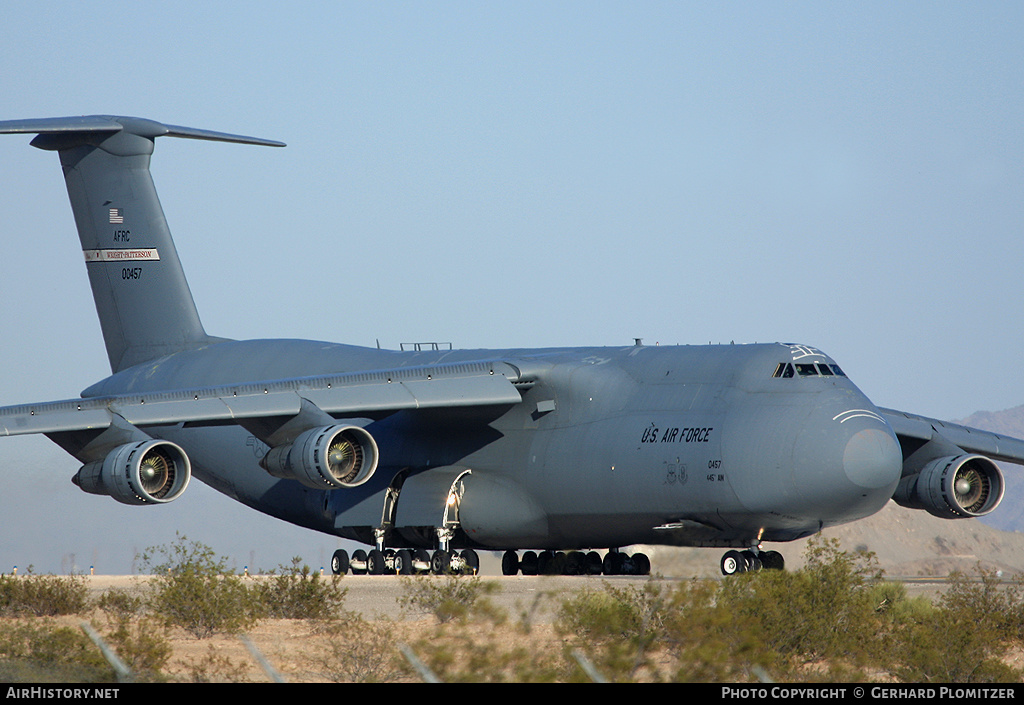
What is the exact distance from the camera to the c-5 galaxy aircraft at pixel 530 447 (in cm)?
1927

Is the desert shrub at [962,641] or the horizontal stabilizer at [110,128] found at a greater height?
the horizontal stabilizer at [110,128]

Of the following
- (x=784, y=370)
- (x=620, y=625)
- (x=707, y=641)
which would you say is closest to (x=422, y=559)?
(x=784, y=370)

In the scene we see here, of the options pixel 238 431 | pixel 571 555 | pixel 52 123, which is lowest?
pixel 571 555

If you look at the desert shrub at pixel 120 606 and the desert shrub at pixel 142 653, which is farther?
the desert shrub at pixel 120 606

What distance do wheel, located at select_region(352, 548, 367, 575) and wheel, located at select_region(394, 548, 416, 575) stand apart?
75cm

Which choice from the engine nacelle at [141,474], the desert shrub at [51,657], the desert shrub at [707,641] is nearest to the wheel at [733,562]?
the desert shrub at [707,641]

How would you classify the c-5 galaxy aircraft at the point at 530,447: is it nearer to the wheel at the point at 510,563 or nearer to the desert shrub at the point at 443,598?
the wheel at the point at 510,563

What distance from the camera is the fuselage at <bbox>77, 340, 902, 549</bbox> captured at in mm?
19078

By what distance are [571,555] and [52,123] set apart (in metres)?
12.9

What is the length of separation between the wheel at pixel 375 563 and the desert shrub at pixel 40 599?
7.30m

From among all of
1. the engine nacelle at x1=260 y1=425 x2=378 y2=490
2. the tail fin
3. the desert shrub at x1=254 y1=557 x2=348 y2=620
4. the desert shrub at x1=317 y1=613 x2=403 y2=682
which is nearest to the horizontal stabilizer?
the tail fin

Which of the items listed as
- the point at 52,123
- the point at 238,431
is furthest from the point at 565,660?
the point at 52,123

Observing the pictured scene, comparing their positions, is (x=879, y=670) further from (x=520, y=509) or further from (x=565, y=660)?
(x=520, y=509)

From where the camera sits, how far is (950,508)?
2142cm
